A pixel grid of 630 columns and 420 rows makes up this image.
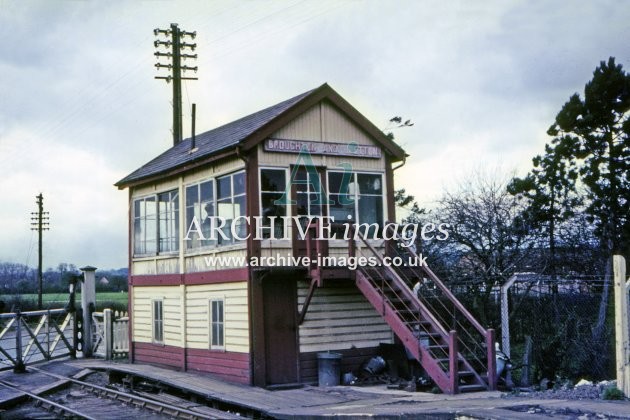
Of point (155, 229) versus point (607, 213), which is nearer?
point (155, 229)

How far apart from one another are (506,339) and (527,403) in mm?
4151

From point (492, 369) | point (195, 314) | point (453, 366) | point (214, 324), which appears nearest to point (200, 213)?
point (195, 314)

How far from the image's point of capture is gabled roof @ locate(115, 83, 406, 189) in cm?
1641

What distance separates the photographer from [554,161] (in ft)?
83.9

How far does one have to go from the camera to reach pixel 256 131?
53.1 ft

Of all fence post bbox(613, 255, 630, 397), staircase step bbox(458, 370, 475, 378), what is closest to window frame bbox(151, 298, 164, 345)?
staircase step bbox(458, 370, 475, 378)

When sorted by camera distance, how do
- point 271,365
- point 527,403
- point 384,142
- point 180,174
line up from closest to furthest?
point 527,403
point 271,365
point 384,142
point 180,174

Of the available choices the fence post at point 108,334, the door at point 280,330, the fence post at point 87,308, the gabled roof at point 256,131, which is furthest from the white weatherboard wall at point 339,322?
the fence post at point 87,308

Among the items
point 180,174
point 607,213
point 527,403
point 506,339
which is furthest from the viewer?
point 607,213

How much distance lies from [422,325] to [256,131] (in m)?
5.42

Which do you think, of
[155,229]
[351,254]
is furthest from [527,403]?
[155,229]

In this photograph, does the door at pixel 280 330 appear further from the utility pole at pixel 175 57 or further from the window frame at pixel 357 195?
the utility pole at pixel 175 57

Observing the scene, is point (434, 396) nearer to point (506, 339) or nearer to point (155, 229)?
point (506, 339)

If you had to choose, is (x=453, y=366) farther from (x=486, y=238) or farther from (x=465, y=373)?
(x=486, y=238)
